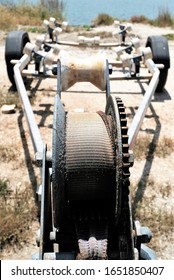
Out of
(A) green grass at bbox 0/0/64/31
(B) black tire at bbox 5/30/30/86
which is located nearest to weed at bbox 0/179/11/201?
(B) black tire at bbox 5/30/30/86

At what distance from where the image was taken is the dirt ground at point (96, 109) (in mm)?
3715

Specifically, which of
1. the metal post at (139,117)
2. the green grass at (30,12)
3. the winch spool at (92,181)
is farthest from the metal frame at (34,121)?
the green grass at (30,12)

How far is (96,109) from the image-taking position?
6480mm

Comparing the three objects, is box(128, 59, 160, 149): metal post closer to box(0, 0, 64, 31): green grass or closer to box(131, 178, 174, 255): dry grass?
box(131, 178, 174, 255): dry grass

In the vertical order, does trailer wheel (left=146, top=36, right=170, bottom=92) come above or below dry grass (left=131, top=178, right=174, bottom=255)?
above

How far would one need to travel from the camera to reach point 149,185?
4.46m

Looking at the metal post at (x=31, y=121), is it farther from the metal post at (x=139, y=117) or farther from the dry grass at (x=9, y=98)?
the dry grass at (x=9, y=98)

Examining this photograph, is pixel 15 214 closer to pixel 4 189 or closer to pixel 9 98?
pixel 4 189

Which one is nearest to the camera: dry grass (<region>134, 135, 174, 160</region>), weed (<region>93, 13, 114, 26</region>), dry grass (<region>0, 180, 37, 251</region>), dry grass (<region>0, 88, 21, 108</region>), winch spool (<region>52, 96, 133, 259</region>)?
winch spool (<region>52, 96, 133, 259</region>)

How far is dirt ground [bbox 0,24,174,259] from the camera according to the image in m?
3.71

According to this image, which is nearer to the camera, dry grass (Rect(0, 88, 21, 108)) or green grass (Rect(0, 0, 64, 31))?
dry grass (Rect(0, 88, 21, 108))

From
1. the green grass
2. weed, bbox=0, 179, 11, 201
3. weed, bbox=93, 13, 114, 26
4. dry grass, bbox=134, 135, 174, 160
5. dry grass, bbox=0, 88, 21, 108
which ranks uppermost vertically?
the green grass

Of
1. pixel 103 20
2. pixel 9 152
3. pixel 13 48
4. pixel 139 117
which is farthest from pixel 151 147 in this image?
pixel 103 20
